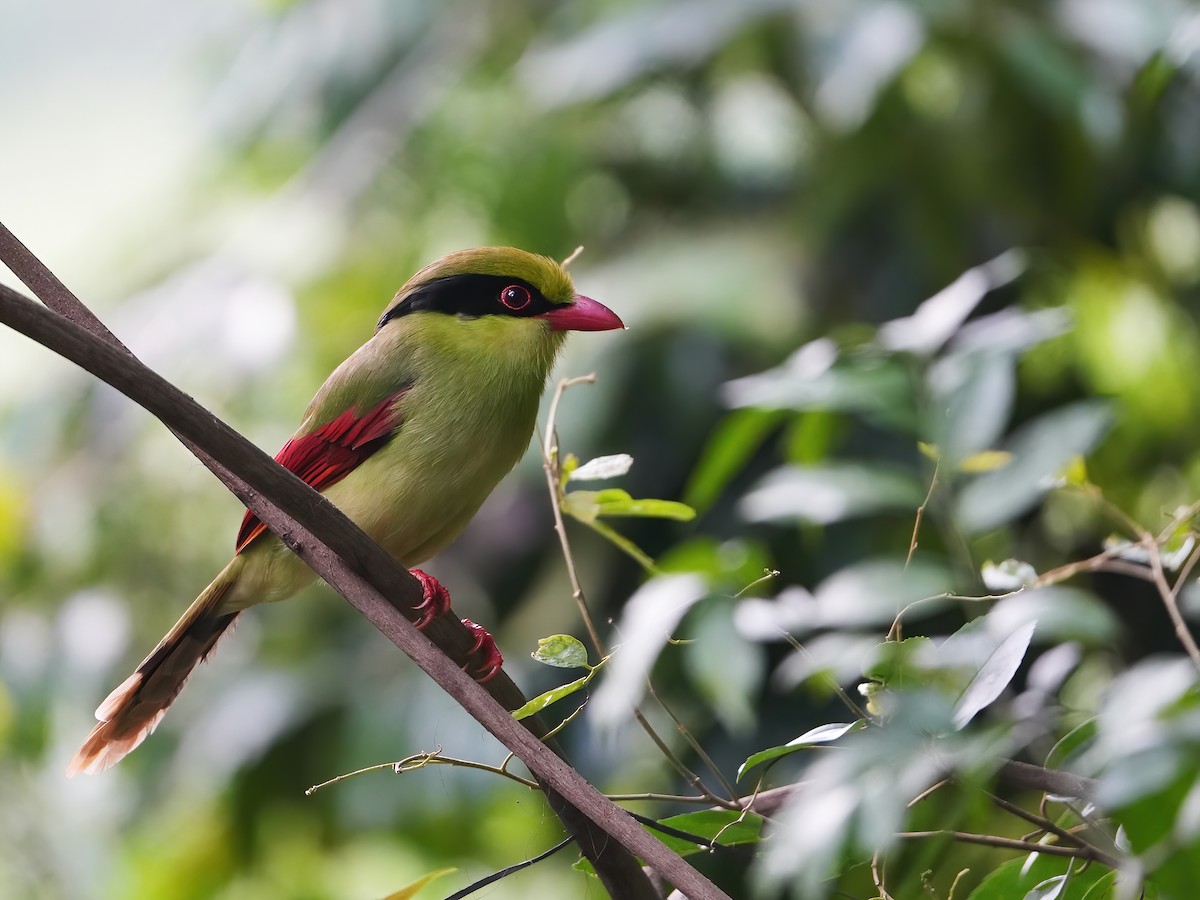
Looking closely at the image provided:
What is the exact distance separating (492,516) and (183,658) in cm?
130

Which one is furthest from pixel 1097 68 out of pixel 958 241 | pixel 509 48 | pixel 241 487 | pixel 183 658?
pixel 241 487

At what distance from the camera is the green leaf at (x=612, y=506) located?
55.2 inches

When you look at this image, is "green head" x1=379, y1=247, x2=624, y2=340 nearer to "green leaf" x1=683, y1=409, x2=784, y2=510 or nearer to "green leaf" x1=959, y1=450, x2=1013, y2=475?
"green leaf" x1=683, y1=409, x2=784, y2=510

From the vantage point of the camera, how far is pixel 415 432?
6.33 ft

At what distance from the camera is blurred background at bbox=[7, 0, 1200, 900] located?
2.88 meters

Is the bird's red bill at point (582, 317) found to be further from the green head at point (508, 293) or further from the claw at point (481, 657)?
the claw at point (481, 657)

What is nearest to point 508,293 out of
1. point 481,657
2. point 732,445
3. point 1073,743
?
point 732,445

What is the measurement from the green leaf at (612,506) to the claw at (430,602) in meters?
0.18

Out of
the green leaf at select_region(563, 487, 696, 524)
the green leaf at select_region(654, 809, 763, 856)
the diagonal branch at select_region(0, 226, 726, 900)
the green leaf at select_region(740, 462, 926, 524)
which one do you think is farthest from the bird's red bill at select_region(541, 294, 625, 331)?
the green leaf at select_region(654, 809, 763, 856)

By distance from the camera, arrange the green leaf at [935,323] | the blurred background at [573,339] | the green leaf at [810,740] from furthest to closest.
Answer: the blurred background at [573,339] → the green leaf at [935,323] → the green leaf at [810,740]

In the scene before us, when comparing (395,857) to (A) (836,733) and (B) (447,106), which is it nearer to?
(B) (447,106)

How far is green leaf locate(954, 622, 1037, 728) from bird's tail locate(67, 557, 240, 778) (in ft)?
4.36

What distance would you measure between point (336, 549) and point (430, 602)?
1.31 feet

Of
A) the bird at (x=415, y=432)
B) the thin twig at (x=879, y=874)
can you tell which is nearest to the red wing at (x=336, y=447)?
the bird at (x=415, y=432)
